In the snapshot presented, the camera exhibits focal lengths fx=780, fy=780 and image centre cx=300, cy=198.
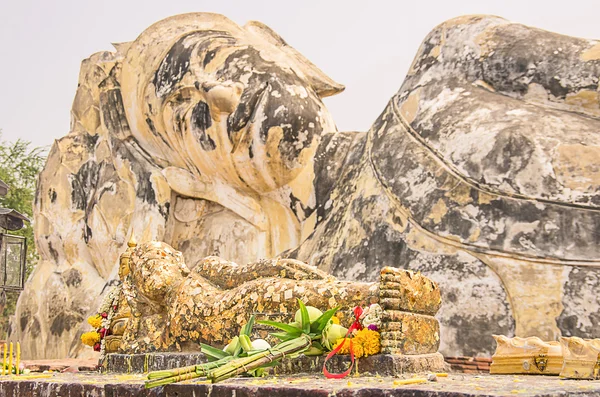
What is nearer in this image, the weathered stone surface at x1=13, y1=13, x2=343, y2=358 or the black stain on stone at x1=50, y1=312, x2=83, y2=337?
the weathered stone surface at x1=13, y1=13, x2=343, y2=358

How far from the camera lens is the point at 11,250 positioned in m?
7.97

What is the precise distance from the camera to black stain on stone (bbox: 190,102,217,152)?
8.37m

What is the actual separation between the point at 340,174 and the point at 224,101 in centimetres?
147

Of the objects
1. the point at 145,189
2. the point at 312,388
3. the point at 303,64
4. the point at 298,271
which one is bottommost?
the point at 312,388

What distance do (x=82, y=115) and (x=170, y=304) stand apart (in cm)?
696

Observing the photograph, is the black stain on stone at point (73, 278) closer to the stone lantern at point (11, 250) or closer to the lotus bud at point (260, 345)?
the stone lantern at point (11, 250)

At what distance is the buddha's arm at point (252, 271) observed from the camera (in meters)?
3.88

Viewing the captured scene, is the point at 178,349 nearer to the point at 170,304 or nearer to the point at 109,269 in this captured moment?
the point at 170,304

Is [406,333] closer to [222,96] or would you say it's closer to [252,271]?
[252,271]

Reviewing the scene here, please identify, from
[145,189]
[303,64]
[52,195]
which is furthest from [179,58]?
[52,195]

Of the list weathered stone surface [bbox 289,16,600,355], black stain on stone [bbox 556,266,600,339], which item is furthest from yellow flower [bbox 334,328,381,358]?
black stain on stone [bbox 556,266,600,339]

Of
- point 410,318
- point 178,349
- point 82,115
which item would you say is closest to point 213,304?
point 178,349

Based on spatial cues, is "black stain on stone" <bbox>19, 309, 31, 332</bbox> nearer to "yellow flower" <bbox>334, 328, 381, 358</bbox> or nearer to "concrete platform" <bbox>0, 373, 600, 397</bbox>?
"concrete platform" <bbox>0, 373, 600, 397</bbox>

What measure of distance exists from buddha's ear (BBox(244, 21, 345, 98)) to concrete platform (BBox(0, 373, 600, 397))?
5733 mm
